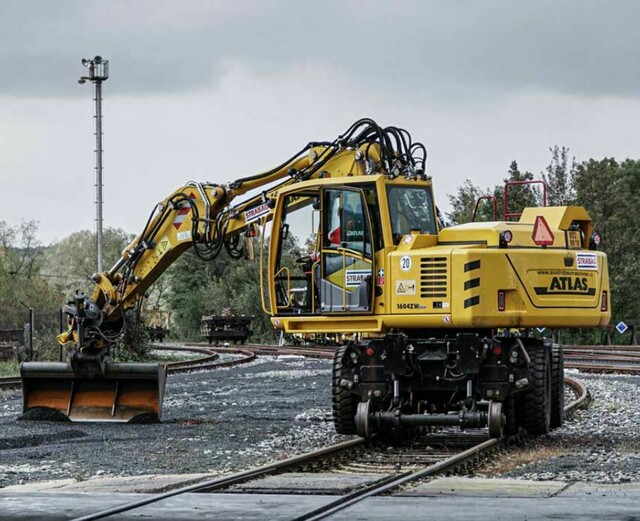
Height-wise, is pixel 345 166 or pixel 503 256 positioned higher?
pixel 345 166

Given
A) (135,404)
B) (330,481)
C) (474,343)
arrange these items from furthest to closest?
(135,404) < (474,343) < (330,481)

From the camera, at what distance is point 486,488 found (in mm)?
11305

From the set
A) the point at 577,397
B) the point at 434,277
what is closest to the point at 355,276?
the point at 434,277

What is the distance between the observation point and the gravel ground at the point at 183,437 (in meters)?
13.9

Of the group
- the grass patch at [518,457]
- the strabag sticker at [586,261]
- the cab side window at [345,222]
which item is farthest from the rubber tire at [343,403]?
the strabag sticker at [586,261]

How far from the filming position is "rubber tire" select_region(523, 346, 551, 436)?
16.0 metres

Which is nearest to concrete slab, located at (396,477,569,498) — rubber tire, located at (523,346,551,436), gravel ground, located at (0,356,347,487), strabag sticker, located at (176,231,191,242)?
gravel ground, located at (0,356,347,487)

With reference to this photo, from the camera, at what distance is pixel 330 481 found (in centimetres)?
1197

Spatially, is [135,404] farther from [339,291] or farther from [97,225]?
[97,225]

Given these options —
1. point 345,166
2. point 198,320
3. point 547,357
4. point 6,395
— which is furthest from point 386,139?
point 198,320

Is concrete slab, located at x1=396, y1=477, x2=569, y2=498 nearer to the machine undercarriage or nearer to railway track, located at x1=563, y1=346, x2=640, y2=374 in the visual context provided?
the machine undercarriage

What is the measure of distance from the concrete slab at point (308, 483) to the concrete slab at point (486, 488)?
0.60 meters

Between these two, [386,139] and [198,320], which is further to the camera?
[198,320]

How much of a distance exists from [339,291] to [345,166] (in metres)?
2.19
